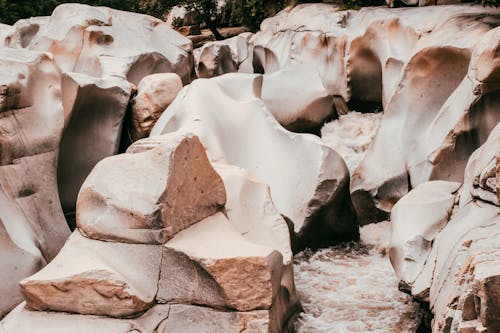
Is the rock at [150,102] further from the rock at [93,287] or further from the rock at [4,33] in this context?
the rock at [4,33]

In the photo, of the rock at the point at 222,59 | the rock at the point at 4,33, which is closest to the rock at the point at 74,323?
the rock at the point at 222,59

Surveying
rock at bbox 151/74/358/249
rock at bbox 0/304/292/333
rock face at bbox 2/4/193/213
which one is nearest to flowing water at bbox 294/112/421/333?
rock at bbox 151/74/358/249

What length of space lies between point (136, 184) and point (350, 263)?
10.2 ft

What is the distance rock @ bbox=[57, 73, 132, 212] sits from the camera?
922cm

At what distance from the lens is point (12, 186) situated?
7703 mm

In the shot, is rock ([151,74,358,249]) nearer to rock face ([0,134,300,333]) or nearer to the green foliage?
rock face ([0,134,300,333])

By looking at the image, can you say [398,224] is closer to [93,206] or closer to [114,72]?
[93,206]

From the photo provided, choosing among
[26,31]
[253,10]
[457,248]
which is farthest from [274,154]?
[253,10]

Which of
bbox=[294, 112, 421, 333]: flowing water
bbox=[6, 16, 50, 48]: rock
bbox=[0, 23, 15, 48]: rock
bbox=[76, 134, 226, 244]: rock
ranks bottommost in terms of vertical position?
bbox=[294, 112, 421, 333]: flowing water

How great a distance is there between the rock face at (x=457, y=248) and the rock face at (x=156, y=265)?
3.96 feet

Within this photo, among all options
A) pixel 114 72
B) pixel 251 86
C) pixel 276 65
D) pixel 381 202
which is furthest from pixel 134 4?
pixel 381 202

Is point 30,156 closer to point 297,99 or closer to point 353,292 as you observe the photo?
point 353,292

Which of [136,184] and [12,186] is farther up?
[136,184]

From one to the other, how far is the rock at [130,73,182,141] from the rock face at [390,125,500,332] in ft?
12.6
